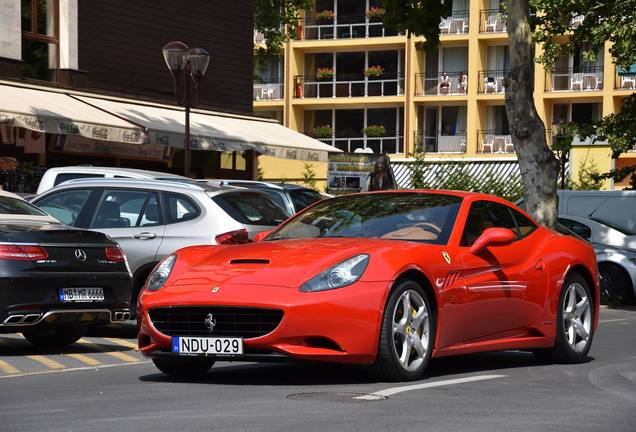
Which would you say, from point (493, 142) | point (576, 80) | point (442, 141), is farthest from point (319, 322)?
point (442, 141)

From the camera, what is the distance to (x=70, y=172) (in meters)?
20.0

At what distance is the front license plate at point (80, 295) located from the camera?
12453 millimetres

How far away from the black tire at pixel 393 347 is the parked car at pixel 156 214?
5051 mm

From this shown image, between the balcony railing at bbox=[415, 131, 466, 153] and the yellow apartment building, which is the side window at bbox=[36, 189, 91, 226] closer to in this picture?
the yellow apartment building

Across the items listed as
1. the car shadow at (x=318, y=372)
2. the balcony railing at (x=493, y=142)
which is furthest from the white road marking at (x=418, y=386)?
the balcony railing at (x=493, y=142)

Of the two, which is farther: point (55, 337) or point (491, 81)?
point (491, 81)

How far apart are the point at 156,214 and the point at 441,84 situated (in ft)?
165

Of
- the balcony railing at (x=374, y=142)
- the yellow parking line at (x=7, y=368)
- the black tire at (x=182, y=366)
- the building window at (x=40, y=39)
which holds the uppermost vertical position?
the building window at (x=40, y=39)

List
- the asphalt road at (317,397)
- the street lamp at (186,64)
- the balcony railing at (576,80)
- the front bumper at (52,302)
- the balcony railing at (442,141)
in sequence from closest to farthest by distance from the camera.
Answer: the asphalt road at (317,397) < the front bumper at (52,302) < the street lamp at (186,64) < the balcony railing at (576,80) < the balcony railing at (442,141)

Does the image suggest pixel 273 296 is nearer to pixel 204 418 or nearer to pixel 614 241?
pixel 204 418

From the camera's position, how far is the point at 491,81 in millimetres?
63250

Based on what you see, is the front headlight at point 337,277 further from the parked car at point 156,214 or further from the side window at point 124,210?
the side window at point 124,210

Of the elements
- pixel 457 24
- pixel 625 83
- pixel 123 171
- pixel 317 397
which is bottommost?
pixel 317 397

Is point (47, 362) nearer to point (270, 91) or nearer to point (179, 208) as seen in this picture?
point (179, 208)
